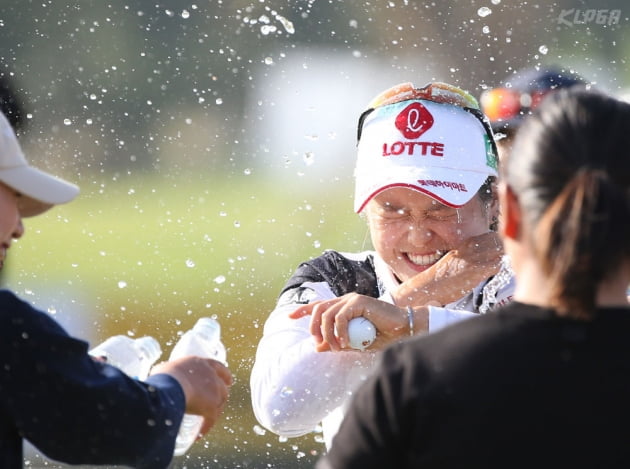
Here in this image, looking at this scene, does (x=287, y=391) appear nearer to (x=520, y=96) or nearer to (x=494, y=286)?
(x=494, y=286)

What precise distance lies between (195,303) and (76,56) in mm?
6523

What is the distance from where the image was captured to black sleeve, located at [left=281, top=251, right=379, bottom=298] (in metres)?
3.41

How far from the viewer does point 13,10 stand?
17578 millimetres

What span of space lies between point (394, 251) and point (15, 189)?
1208mm

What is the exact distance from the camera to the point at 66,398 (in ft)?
7.65

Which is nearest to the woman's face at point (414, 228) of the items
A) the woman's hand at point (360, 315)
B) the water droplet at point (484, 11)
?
the woman's hand at point (360, 315)

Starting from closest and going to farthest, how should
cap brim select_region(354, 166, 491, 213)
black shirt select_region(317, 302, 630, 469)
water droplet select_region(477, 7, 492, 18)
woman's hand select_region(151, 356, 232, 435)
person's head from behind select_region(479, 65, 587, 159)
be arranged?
black shirt select_region(317, 302, 630, 469) < woman's hand select_region(151, 356, 232, 435) < cap brim select_region(354, 166, 491, 213) < person's head from behind select_region(479, 65, 587, 159) < water droplet select_region(477, 7, 492, 18)

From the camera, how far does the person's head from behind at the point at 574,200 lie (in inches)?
69.8

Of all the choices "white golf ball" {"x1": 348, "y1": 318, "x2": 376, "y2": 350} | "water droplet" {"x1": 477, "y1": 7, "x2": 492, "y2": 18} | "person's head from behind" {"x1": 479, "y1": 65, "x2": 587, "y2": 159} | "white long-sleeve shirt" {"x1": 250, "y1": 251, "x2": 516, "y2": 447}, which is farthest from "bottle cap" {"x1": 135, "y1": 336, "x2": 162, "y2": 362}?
"water droplet" {"x1": 477, "y1": 7, "x2": 492, "y2": 18}

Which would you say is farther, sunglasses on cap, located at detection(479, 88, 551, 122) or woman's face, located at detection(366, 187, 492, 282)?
sunglasses on cap, located at detection(479, 88, 551, 122)

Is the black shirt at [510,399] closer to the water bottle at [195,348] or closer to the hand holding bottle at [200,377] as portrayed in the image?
the hand holding bottle at [200,377]

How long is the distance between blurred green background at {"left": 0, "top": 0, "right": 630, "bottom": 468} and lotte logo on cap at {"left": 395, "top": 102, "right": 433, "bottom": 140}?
31.7ft

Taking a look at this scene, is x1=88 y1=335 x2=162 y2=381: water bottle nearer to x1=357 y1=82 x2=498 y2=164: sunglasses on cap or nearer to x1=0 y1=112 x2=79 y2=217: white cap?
x1=0 y1=112 x2=79 y2=217: white cap

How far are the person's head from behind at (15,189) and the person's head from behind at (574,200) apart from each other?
3.77 ft
